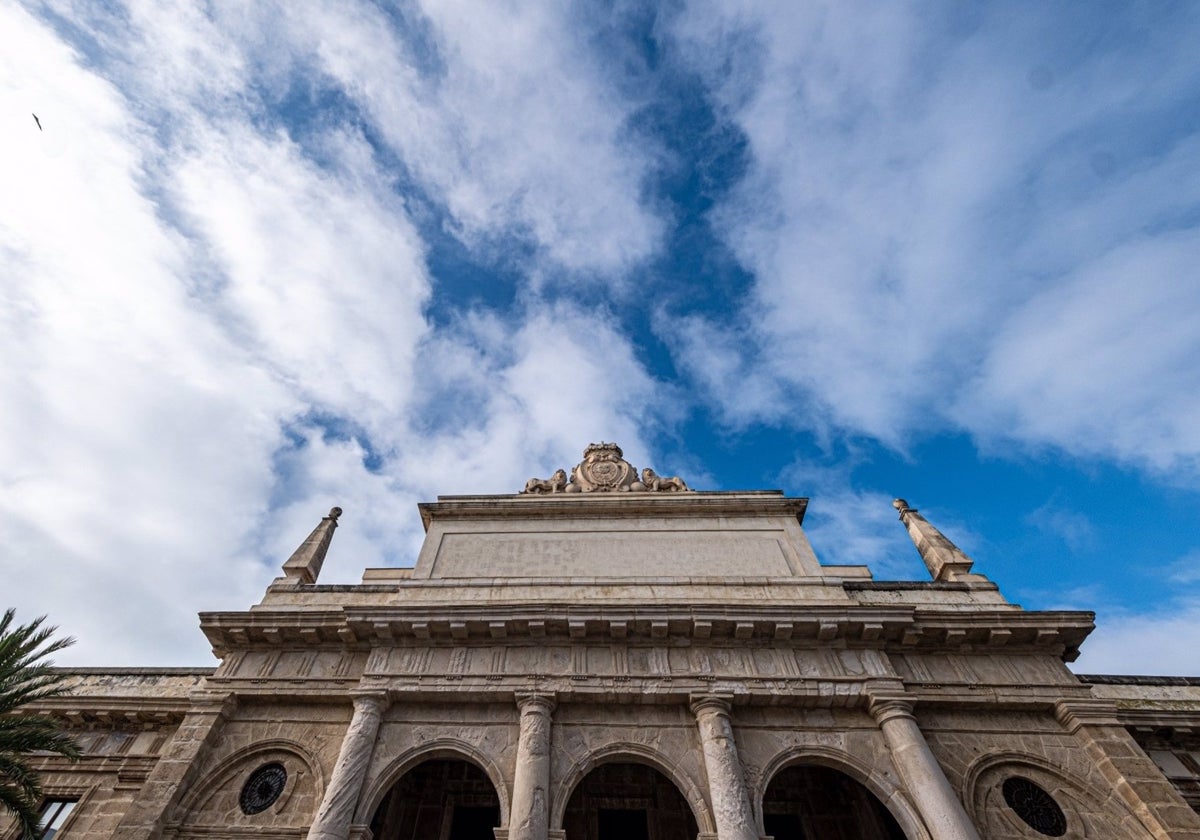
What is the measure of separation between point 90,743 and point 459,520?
971 centimetres

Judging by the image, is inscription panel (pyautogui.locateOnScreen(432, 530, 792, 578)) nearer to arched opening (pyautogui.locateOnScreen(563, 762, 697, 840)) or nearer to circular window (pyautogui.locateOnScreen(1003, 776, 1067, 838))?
arched opening (pyautogui.locateOnScreen(563, 762, 697, 840))

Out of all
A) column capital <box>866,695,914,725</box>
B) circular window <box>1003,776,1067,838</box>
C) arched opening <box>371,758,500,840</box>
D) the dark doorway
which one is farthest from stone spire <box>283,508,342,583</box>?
circular window <box>1003,776,1067,838</box>

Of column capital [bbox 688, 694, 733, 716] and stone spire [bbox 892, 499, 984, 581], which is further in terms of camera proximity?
stone spire [bbox 892, 499, 984, 581]

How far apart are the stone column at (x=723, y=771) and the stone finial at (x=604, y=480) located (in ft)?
22.4

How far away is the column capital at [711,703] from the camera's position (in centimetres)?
1196

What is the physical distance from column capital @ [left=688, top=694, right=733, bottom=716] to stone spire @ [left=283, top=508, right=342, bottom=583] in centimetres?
1023

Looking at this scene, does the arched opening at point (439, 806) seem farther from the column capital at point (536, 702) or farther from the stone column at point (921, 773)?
the stone column at point (921, 773)

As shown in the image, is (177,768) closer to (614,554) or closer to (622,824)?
(622,824)

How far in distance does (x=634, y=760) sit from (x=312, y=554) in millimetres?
9930

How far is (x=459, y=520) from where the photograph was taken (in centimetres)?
1712

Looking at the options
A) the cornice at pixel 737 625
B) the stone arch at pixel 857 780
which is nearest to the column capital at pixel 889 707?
the stone arch at pixel 857 780

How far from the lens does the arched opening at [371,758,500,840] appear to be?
13477mm

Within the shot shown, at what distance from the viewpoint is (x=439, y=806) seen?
1396 cm

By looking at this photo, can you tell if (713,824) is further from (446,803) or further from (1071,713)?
(1071,713)
